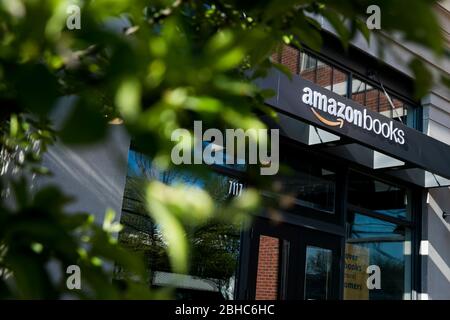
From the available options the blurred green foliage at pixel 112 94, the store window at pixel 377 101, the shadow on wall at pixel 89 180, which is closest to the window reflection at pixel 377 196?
the store window at pixel 377 101

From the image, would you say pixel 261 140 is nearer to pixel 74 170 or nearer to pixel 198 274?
pixel 74 170

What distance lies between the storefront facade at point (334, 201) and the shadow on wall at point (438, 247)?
2cm

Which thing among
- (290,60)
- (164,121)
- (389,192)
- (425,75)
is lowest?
(164,121)

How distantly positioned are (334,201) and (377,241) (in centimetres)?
115

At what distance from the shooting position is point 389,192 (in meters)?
10.2

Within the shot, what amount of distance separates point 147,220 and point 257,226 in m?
1.86

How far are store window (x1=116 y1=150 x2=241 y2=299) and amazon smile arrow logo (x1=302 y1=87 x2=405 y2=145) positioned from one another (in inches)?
58.1

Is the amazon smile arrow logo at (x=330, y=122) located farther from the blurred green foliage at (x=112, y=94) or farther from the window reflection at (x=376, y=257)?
the blurred green foliage at (x=112, y=94)

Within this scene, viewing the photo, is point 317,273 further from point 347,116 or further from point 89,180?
point 89,180

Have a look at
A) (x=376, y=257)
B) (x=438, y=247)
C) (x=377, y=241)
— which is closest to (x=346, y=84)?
(x=377, y=241)

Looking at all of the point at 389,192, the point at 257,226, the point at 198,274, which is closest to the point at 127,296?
the point at 198,274

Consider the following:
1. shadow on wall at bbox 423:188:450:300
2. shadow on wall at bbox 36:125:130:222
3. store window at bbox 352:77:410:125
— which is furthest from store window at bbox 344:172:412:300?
shadow on wall at bbox 36:125:130:222

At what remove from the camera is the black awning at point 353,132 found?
754cm

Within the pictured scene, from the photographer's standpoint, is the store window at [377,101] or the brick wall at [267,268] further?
the store window at [377,101]
